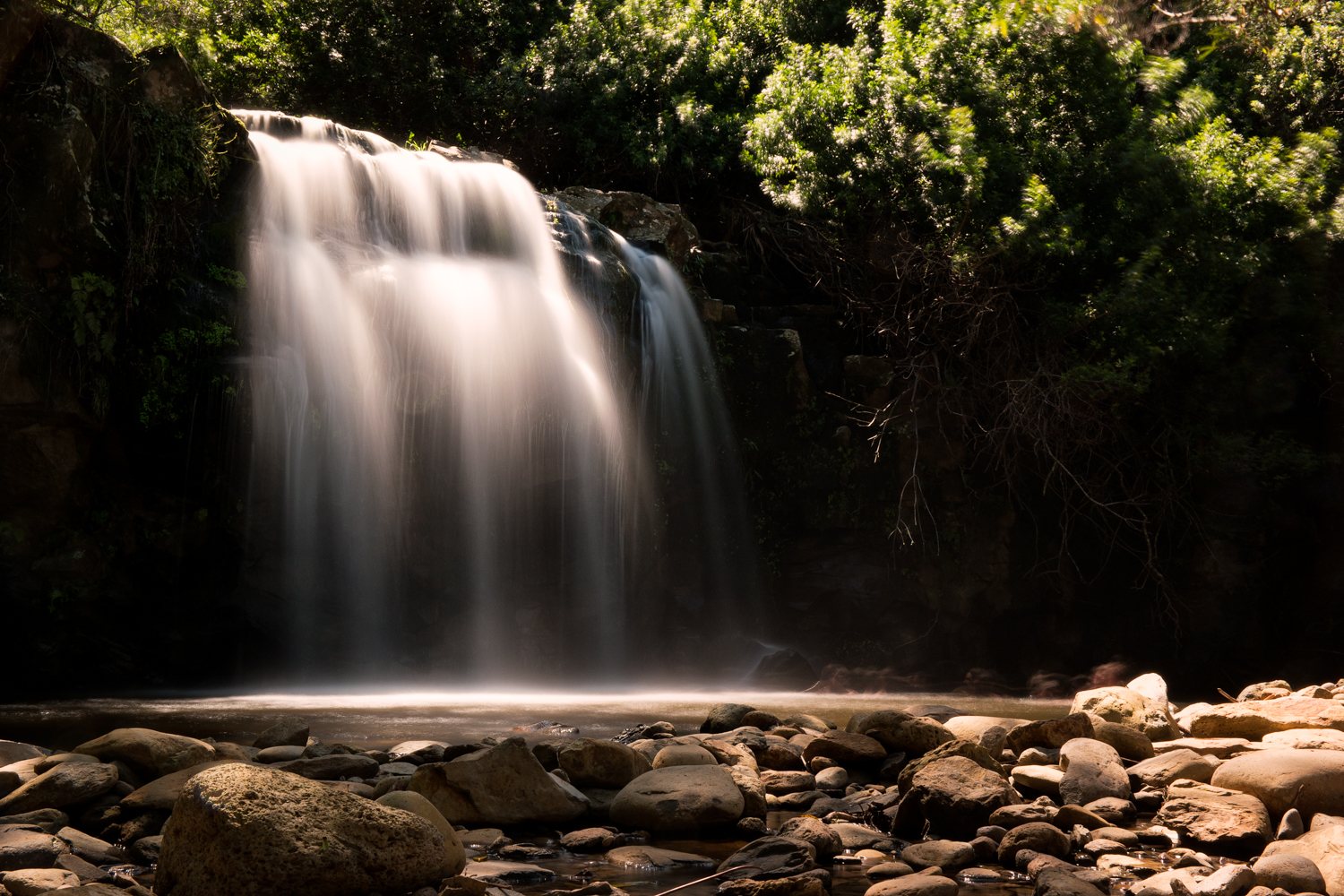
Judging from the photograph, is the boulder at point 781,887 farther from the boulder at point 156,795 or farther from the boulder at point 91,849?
the boulder at point 91,849

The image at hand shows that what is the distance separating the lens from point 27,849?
3477mm

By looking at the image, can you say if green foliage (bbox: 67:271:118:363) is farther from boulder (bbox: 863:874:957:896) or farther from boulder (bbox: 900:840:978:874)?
boulder (bbox: 863:874:957:896)

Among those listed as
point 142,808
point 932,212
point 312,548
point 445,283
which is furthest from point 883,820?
point 932,212

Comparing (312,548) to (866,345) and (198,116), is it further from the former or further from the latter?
(866,345)

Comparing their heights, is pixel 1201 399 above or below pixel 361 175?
below

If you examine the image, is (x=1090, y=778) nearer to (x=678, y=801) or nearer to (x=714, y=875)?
(x=678, y=801)

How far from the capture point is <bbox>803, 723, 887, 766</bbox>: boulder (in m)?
5.51

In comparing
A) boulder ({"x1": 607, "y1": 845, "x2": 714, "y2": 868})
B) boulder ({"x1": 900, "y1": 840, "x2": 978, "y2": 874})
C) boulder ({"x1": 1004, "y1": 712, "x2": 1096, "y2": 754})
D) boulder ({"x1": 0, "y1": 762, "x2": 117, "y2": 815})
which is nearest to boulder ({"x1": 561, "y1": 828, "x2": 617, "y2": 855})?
boulder ({"x1": 607, "y1": 845, "x2": 714, "y2": 868})

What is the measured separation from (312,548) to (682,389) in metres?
4.96

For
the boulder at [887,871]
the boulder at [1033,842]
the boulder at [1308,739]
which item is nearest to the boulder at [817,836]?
the boulder at [887,871]

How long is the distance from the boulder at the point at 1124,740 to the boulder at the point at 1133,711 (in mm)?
497

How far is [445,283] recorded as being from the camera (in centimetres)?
1134

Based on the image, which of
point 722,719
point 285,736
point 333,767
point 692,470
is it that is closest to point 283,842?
point 333,767

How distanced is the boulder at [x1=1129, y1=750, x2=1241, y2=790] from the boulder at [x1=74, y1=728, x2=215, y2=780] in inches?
187
